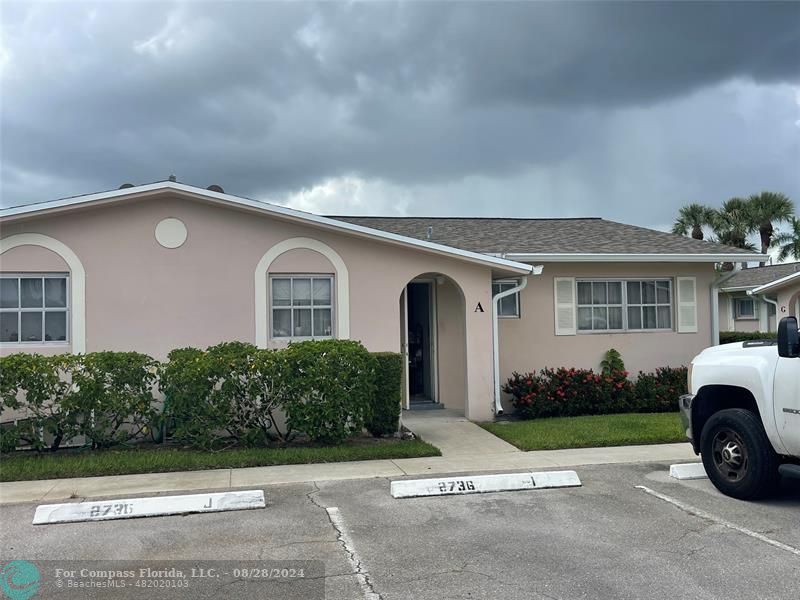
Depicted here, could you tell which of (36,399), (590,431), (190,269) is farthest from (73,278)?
(590,431)

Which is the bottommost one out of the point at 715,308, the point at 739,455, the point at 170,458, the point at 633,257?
the point at 170,458

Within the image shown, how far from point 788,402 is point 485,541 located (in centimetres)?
301

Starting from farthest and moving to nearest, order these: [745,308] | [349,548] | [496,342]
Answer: [745,308] < [496,342] < [349,548]

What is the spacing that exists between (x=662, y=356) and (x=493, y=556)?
9.68 meters

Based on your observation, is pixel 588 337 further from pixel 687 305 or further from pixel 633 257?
pixel 687 305

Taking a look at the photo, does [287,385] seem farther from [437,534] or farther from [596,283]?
[596,283]

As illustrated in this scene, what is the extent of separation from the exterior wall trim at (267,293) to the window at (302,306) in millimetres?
149

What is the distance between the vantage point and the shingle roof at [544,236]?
13.4 m

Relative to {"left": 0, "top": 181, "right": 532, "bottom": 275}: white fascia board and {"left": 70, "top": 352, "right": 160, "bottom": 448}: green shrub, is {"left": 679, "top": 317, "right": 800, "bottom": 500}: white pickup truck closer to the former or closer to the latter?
{"left": 0, "top": 181, "right": 532, "bottom": 275}: white fascia board

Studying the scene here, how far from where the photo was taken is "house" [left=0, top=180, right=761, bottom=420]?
9.88m

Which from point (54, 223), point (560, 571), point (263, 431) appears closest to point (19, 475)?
point (263, 431)

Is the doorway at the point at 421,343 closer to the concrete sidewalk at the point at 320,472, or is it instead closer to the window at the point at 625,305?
the window at the point at 625,305

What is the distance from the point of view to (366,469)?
8.14m

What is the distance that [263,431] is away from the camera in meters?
9.25
